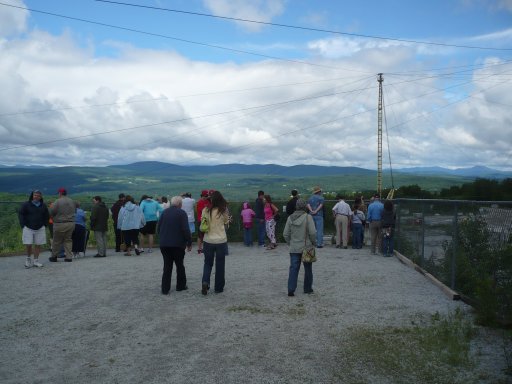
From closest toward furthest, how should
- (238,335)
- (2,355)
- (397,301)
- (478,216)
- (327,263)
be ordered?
(2,355) < (238,335) < (478,216) < (397,301) < (327,263)

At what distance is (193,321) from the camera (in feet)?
25.2

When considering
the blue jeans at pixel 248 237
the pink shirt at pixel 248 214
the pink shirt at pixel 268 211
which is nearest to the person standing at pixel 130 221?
the pink shirt at pixel 248 214

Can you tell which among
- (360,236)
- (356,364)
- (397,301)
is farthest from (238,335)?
(360,236)

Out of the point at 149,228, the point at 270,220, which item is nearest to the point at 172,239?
the point at 149,228

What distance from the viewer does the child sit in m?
18.2

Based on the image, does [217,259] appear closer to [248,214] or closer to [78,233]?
[78,233]

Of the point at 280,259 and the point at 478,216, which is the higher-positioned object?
the point at 478,216

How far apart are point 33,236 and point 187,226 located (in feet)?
17.9

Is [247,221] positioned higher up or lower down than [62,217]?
lower down

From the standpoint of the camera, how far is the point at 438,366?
18.8 feet

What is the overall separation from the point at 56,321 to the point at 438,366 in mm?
5542

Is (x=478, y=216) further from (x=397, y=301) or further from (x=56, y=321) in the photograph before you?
(x=56, y=321)

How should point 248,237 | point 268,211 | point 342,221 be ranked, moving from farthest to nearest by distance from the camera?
point 248,237 < point 342,221 < point 268,211

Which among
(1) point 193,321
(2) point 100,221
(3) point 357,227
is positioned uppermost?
(2) point 100,221
